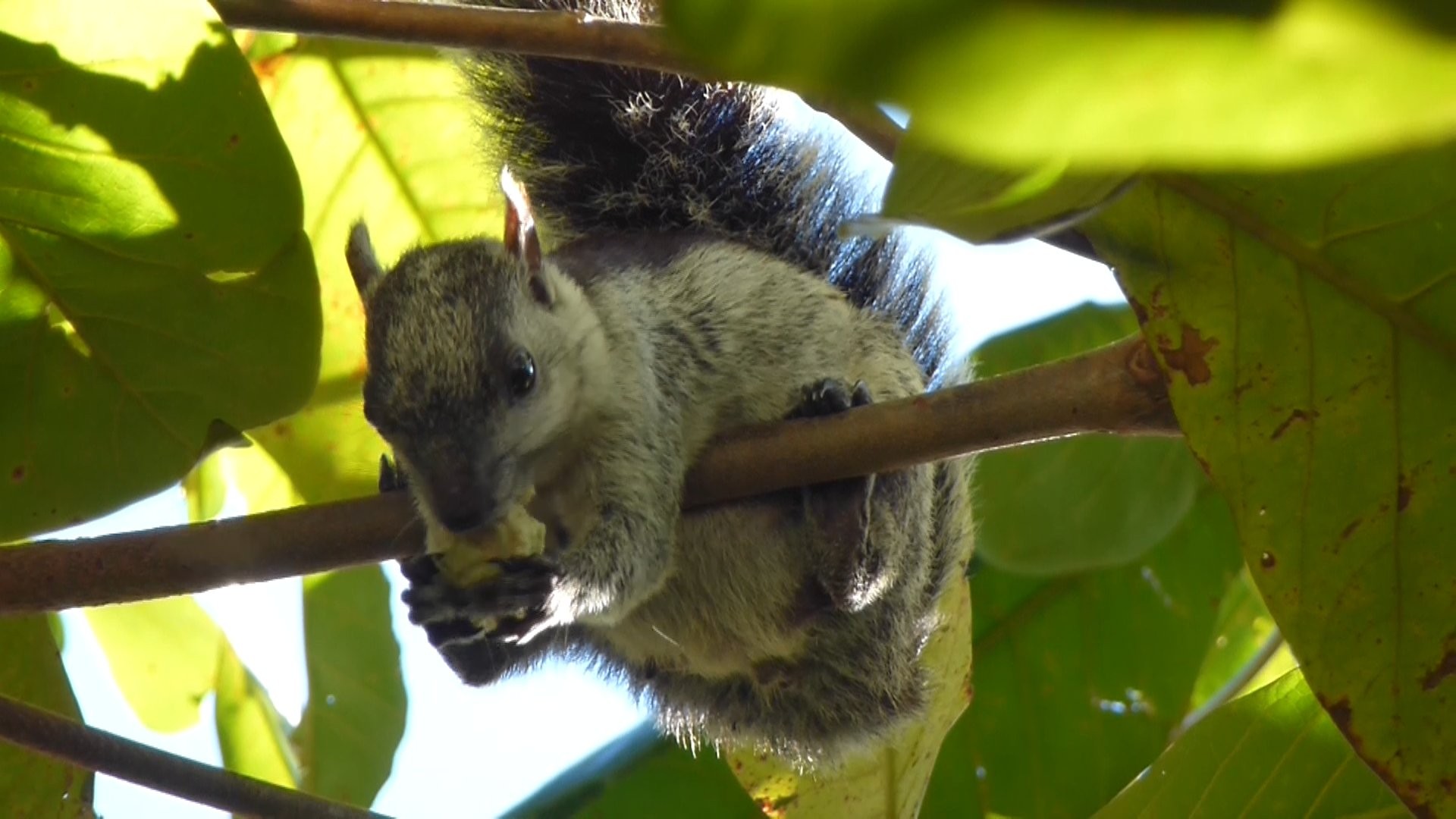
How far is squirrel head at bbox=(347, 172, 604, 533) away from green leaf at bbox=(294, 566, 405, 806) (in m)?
0.60

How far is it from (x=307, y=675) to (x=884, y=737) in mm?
1111

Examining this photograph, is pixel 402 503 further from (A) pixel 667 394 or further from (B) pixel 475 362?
(A) pixel 667 394

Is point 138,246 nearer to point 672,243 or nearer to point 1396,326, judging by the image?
point 672,243

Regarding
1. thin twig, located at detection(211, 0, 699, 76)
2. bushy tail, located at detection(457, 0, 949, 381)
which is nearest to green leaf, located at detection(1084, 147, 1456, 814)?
thin twig, located at detection(211, 0, 699, 76)

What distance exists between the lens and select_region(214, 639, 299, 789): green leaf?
285 cm

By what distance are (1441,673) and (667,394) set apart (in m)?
1.43

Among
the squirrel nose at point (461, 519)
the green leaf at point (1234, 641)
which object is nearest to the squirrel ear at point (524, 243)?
the squirrel nose at point (461, 519)

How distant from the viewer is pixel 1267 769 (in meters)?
2.10

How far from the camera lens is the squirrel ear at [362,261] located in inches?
104

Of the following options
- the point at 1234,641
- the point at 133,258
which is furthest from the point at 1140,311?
the point at 1234,641

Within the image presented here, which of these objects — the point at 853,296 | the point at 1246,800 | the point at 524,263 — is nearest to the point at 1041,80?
the point at 1246,800

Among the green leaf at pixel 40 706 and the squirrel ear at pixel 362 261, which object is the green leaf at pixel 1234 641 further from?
the green leaf at pixel 40 706

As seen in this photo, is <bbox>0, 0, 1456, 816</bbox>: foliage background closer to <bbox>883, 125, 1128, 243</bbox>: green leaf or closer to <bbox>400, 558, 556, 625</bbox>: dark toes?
<bbox>883, 125, 1128, 243</bbox>: green leaf

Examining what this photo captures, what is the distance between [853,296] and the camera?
3143mm
